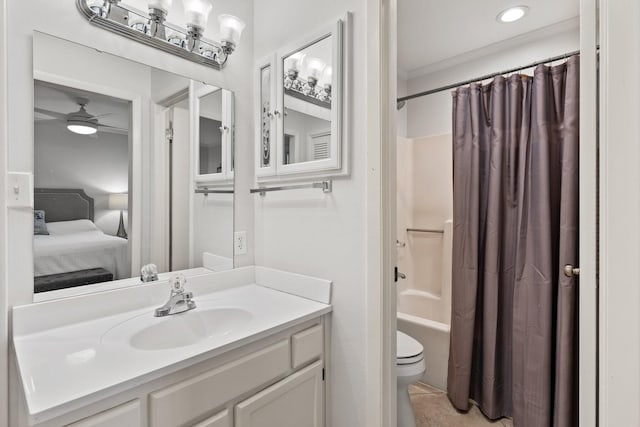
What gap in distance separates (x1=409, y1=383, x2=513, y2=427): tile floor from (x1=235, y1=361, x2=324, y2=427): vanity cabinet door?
0.84 meters

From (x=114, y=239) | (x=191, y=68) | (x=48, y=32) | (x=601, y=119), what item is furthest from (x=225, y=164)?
(x=601, y=119)

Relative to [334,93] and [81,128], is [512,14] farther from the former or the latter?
[81,128]

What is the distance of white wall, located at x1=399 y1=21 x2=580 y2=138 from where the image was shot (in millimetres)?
2066

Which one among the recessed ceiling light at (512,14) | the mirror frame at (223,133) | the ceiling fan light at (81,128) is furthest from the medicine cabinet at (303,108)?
the recessed ceiling light at (512,14)

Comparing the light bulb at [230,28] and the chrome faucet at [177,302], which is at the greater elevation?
the light bulb at [230,28]

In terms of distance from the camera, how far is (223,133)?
63.6 inches

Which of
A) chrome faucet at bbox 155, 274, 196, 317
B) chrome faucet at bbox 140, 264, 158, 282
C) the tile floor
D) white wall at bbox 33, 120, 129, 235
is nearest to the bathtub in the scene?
the tile floor

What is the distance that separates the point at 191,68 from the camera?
1.50 meters

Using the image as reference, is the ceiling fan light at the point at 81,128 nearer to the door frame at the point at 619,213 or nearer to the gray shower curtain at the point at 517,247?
the door frame at the point at 619,213

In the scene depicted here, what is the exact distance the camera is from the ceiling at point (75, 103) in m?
1.10

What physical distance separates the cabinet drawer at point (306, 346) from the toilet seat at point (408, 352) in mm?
506

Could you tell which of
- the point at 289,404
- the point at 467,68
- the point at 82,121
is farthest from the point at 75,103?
the point at 467,68

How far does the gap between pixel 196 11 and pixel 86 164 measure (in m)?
0.80

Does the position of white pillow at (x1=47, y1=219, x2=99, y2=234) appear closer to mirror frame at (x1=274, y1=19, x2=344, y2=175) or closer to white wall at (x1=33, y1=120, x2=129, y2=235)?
white wall at (x1=33, y1=120, x2=129, y2=235)
